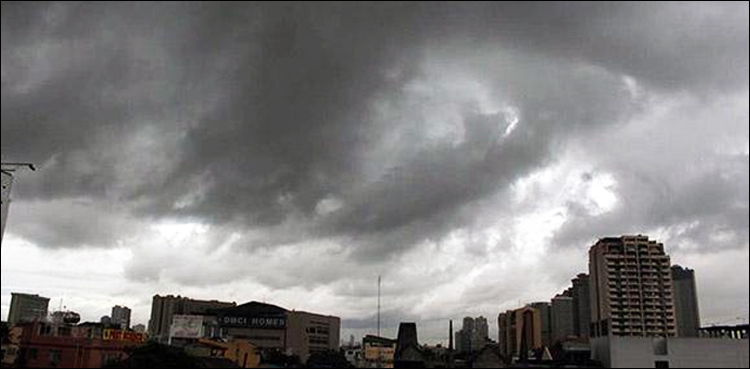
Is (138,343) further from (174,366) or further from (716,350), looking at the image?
(716,350)

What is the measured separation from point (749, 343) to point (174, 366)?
75.7 metres

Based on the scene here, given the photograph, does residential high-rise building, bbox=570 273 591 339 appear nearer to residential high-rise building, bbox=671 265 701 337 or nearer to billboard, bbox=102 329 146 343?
residential high-rise building, bbox=671 265 701 337

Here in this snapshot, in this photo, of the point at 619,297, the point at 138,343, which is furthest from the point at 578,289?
the point at 138,343

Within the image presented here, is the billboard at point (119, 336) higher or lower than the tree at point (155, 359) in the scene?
higher

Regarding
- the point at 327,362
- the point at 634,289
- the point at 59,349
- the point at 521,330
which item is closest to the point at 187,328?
the point at 327,362

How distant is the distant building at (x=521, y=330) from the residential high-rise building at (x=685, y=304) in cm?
3246

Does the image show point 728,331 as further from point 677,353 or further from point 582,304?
point 582,304

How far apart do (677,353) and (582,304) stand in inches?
4167

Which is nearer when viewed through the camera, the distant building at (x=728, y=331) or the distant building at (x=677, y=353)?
the distant building at (x=677, y=353)

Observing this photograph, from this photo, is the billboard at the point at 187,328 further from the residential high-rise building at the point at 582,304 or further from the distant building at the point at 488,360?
the residential high-rise building at the point at 582,304

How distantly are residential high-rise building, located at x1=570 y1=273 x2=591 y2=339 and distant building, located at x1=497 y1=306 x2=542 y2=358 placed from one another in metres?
17.5

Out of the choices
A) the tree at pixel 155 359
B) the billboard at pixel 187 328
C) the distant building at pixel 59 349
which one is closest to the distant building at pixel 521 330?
the billboard at pixel 187 328

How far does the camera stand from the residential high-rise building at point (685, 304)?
6639 inches

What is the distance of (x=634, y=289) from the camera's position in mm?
165875
